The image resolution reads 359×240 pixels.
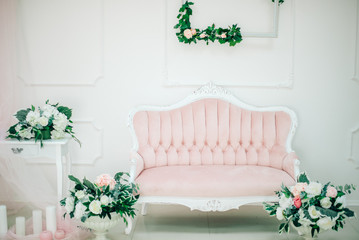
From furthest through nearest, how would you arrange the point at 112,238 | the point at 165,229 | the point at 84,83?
the point at 84,83 < the point at 165,229 < the point at 112,238

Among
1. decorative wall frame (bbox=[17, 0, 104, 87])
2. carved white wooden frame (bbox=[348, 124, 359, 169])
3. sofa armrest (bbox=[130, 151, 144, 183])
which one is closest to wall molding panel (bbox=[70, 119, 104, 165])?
decorative wall frame (bbox=[17, 0, 104, 87])

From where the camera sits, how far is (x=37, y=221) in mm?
2902

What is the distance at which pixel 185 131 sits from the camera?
3705mm

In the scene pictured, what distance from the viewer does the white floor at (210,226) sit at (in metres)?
3.16

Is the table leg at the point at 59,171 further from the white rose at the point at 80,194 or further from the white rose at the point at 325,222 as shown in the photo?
the white rose at the point at 325,222

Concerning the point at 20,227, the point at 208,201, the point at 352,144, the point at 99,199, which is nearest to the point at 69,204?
the point at 99,199

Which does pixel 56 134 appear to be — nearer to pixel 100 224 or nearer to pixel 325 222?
pixel 100 224

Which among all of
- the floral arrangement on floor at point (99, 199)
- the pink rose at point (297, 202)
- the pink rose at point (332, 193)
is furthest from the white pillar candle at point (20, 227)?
the pink rose at point (332, 193)

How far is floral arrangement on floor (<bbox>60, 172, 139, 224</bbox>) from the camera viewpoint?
279 centimetres

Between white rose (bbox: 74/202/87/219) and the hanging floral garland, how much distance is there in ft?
6.18

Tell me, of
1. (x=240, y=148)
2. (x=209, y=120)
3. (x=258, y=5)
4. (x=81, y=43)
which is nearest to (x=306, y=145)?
(x=240, y=148)

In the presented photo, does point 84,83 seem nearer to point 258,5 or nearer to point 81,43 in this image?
point 81,43

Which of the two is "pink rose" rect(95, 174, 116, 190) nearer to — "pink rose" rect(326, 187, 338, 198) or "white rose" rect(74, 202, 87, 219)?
"white rose" rect(74, 202, 87, 219)

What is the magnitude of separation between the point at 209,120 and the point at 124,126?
93cm
